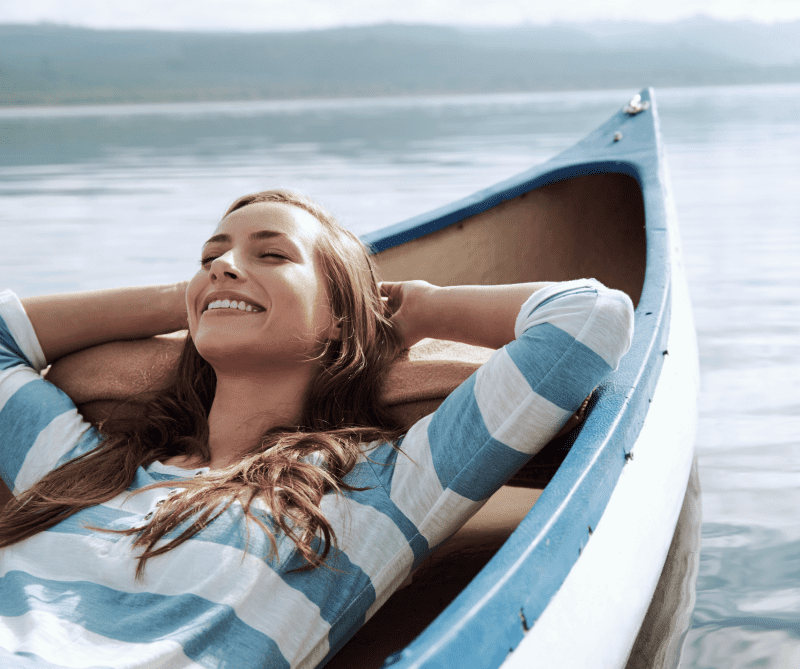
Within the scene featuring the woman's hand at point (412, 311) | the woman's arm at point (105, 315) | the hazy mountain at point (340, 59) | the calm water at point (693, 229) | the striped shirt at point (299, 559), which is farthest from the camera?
the hazy mountain at point (340, 59)

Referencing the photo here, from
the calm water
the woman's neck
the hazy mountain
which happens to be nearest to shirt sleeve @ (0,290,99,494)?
the woman's neck

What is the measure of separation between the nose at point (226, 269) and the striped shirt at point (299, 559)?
1.12 ft

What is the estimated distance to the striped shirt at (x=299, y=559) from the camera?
935mm

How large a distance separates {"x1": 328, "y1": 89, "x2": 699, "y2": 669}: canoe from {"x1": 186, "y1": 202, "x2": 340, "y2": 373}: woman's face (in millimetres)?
422

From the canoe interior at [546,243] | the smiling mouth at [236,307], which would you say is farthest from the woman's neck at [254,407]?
the canoe interior at [546,243]

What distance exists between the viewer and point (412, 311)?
4.69ft

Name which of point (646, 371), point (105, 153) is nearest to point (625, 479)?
point (646, 371)

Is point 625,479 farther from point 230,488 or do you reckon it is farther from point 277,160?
point 277,160

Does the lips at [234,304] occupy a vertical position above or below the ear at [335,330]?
above

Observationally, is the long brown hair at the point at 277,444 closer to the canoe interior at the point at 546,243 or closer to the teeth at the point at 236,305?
the teeth at the point at 236,305

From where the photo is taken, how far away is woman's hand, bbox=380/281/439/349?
1.42m

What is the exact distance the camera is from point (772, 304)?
12.0 ft

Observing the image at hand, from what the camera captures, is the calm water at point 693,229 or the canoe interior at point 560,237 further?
the canoe interior at point 560,237

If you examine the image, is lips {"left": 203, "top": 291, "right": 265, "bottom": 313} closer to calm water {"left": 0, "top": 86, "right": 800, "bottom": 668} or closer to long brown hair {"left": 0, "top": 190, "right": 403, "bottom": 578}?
long brown hair {"left": 0, "top": 190, "right": 403, "bottom": 578}
